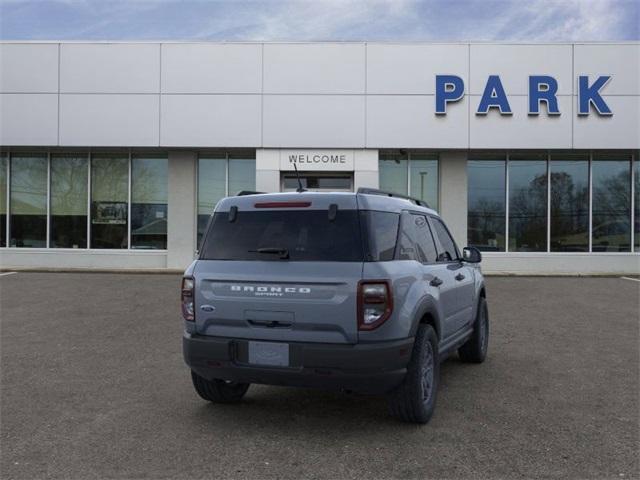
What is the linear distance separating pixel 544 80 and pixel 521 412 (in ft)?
43.1

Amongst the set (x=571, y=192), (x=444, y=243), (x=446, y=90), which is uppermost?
(x=446, y=90)

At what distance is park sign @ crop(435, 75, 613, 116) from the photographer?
15719 millimetres

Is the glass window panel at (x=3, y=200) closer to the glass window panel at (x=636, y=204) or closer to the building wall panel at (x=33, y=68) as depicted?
the building wall panel at (x=33, y=68)

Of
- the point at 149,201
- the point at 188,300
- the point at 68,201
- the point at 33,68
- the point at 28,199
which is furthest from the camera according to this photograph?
the point at 28,199

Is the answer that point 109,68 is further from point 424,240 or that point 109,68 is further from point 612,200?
point 612,200

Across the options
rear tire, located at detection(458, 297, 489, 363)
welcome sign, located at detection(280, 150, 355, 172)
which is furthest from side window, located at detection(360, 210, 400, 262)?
welcome sign, located at detection(280, 150, 355, 172)

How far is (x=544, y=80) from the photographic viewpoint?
1579 centimetres

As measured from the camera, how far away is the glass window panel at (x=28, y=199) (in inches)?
686

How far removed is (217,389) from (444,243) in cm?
277

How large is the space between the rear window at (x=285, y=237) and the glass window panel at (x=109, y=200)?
1346 cm

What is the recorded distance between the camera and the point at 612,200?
1703cm

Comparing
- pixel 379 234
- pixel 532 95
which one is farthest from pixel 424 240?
pixel 532 95

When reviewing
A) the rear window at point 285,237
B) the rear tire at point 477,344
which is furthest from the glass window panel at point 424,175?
the rear window at point 285,237

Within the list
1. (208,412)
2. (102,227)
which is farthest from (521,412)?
(102,227)
